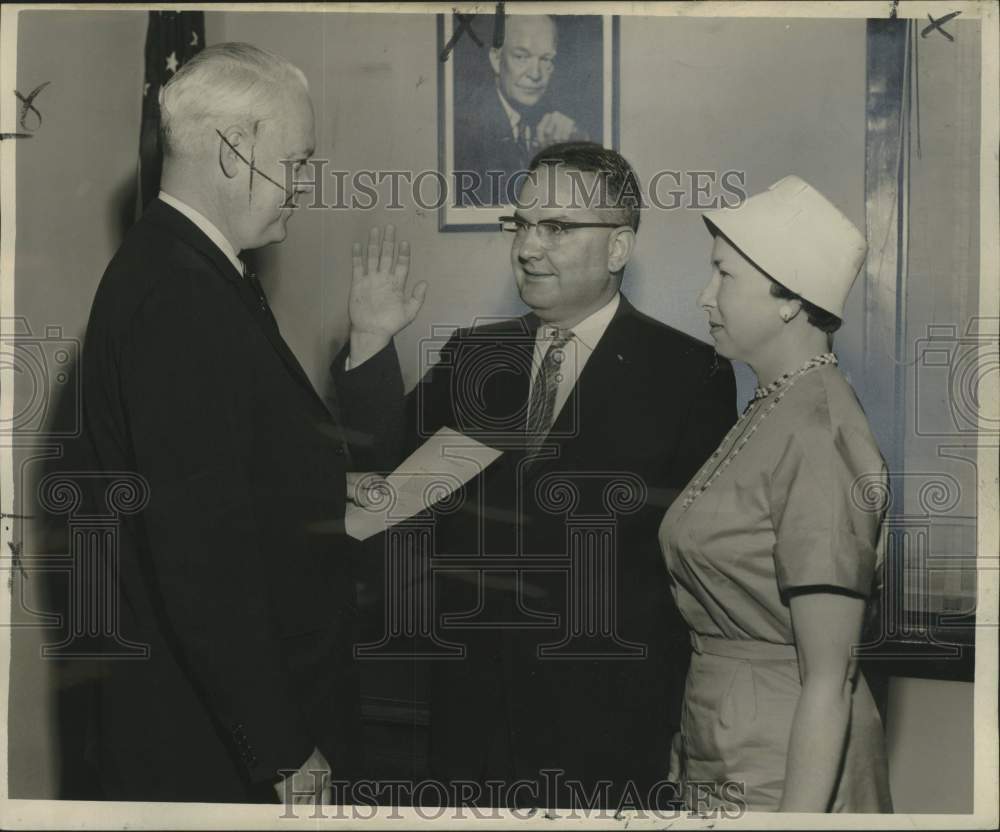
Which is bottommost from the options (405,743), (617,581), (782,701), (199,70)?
(405,743)

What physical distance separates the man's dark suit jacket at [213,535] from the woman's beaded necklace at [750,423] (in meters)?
0.98

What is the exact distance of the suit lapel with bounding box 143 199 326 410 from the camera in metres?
3.40

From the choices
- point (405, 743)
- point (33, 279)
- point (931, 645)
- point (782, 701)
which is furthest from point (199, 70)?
point (931, 645)

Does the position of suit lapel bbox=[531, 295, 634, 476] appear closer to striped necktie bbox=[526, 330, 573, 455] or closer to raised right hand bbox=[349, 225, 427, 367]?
striped necktie bbox=[526, 330, 573, 455]

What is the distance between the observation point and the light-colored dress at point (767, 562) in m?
3.12

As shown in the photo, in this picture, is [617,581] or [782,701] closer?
[782,701]

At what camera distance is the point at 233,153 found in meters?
3.46

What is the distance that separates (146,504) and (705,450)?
59.6 inches

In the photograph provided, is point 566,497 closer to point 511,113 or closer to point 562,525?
point 562,525

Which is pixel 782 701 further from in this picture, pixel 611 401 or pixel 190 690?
pixel 190 690

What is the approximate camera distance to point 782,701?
3164 millimetres

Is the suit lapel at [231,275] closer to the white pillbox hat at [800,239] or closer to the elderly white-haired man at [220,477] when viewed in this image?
the elderly white-haired man at [220,477]

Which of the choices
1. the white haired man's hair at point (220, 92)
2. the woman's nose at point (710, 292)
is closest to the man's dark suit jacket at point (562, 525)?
the woman's nose at point (710, 292)

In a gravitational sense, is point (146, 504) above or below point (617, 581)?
above
